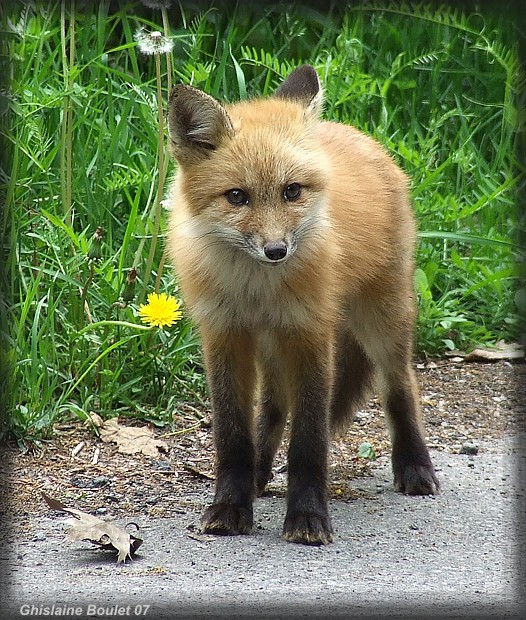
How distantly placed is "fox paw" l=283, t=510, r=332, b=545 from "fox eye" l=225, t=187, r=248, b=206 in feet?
4.20

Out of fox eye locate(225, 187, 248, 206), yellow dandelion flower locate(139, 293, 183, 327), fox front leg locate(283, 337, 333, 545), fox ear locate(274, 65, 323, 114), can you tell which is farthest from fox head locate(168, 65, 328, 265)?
yellow dandelion flower locate(139, 293, 183, 327)

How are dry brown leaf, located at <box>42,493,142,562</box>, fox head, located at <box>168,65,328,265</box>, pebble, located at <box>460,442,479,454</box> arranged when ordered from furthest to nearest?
pebble, located at <box>460,442,479,454</box> → fox head, located at <box>168,65,328,265</box> → dry brown leaf, located at <box>42,493,142,562</box>

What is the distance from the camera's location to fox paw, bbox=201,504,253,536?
407 centimetres

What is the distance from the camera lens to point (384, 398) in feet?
16.6

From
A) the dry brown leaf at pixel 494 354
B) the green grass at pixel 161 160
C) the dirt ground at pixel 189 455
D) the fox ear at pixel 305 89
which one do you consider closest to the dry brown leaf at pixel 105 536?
the dirt ground at pixel 189 455

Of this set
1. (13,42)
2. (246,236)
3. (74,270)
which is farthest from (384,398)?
(13,42)

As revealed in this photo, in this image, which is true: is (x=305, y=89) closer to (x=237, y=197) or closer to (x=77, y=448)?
(x=237, y=197)

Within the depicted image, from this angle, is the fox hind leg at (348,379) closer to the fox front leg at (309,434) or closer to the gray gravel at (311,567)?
the gray gravel at (311,567)

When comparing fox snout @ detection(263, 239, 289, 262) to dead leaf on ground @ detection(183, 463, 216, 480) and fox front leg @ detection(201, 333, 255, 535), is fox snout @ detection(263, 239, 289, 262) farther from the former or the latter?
dead leaf on ground @ detection(183, 463, 216, 480)

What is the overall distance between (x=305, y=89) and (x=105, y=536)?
2155 mm

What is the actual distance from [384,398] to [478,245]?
2234mm

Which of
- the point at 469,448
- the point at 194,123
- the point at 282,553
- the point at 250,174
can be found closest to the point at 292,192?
the point at 250,174

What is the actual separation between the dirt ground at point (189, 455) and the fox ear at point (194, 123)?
62.2 inches

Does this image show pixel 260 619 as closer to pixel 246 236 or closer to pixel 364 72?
pixel 246 236
